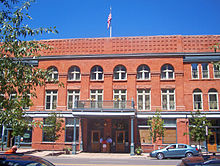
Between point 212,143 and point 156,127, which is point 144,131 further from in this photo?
point 212,143

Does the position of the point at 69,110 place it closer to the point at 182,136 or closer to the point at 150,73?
the point at 150,73

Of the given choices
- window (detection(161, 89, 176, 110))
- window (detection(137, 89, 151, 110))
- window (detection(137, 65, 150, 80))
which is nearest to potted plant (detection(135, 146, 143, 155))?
window (detection(137, 89, 151, 110))

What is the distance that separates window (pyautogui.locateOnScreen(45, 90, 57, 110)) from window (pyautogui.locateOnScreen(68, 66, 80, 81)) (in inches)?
105

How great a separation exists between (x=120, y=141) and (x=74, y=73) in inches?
388

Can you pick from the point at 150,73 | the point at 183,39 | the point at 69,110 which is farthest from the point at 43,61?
the point at 183,39

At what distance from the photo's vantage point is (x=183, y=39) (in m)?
29.6

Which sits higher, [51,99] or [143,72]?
[143,72]

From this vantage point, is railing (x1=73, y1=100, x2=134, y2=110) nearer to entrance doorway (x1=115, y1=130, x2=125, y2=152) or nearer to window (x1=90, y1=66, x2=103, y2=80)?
entrance doorway (x1=115, y1=130, x2=125, y2=152)

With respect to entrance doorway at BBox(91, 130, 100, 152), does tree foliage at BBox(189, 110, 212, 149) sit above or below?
above

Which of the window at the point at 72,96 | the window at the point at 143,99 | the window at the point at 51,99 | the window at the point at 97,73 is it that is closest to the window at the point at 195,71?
the window at the point at 143,99

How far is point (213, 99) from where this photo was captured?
28.5 metres

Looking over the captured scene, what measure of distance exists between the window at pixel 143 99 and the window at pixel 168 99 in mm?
1713

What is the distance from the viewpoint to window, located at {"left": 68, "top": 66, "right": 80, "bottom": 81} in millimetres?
30889

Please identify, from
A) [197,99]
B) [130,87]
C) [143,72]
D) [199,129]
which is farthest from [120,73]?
[199,129]
